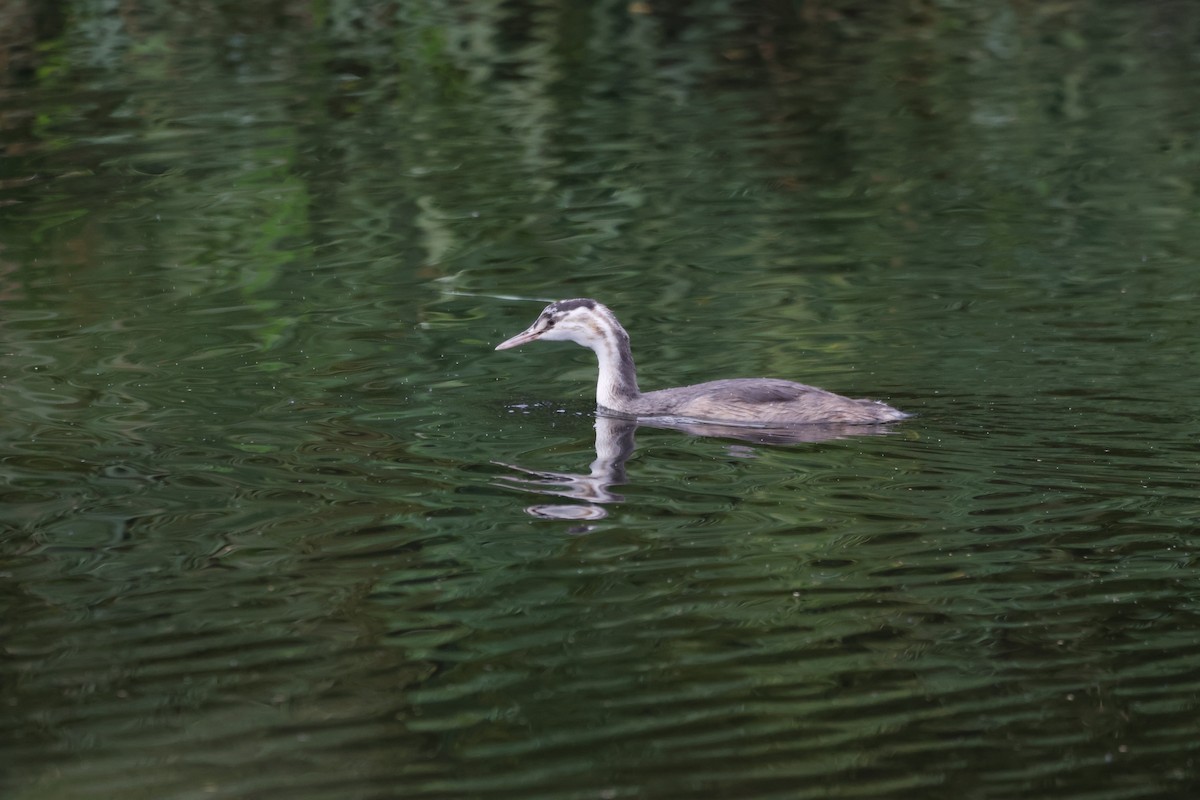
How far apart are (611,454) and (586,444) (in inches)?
10.4

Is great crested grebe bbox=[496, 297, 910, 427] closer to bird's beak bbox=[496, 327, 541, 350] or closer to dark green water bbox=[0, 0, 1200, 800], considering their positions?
bird's beak bbox=[496, 327, 541, 350]

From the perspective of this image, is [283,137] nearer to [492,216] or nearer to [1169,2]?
[492,216]

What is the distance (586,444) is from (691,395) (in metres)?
0.76

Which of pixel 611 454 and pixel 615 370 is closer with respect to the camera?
pixel 611 454

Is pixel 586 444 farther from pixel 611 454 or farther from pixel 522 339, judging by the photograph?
pixel 522 339

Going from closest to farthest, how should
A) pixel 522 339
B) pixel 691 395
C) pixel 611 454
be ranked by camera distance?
pixel 611 454 < pixel 691 395 < pixel 522 339

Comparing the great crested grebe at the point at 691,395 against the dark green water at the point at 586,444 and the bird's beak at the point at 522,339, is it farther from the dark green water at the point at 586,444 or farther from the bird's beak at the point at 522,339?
the dark green water at the point at 586,444

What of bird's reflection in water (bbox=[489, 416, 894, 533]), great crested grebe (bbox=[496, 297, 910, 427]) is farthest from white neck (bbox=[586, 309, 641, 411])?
bird's reflection in water (bbox=[489, 416, 894, 533])

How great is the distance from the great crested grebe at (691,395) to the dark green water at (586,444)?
0.26 m

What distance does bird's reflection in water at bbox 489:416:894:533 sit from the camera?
784 cm

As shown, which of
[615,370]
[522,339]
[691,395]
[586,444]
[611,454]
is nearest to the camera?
[611,454]

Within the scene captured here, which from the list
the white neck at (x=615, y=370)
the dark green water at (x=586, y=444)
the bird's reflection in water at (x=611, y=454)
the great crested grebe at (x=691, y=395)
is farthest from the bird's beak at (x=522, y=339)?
the bird's reflection in water at (x=611, y=454)

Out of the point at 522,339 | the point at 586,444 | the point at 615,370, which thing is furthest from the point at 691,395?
the point at 522,339

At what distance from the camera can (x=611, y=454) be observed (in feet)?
29.4
